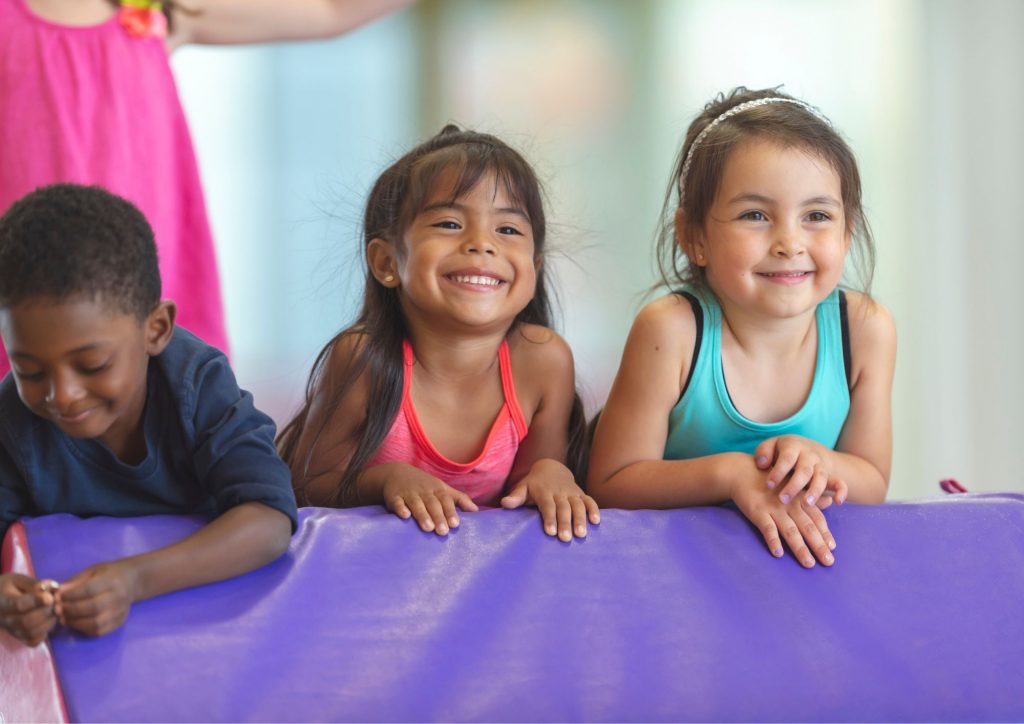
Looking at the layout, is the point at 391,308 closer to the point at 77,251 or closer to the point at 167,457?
the point at 167,457

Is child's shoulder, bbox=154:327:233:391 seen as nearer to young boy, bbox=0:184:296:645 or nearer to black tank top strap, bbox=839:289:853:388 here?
young boy, bbox=0:184:296:645

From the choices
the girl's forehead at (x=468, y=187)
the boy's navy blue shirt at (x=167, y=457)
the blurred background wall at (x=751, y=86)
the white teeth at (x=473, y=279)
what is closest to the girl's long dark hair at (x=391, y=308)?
the girl's forehead at (x=468, y=187)

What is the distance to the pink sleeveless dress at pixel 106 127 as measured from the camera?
75.6 inches

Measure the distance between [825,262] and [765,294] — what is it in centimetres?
9

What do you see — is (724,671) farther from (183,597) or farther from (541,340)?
(541,340)

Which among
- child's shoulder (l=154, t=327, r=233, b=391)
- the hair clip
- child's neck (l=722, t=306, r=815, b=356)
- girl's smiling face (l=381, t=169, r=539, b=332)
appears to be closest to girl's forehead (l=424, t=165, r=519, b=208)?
girl's smiling face (l=381, t=169, r=539, b=332)

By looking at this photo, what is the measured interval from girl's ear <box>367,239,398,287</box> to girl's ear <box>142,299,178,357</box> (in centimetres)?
51

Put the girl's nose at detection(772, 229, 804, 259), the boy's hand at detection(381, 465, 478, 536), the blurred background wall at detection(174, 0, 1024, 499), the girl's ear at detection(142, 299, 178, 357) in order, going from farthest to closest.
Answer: the blurred background wall at detection(174, 0, 1024, 499), the girl's nose at detection(772, 229, 804, 259), the boy's hand at detection(381, 465, 478, 536), the girl's ear at detection(142, 299, 178, 357)

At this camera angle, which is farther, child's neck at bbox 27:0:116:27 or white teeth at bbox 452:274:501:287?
child's neck at bbox 27:0:116:27

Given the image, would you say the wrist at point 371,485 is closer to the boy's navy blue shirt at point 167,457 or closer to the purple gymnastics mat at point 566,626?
the purple gymnastics mat at point 566,626

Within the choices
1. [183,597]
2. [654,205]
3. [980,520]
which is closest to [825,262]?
[980,520]

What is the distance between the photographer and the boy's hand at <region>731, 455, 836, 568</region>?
4.33ft

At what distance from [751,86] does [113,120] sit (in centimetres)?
229

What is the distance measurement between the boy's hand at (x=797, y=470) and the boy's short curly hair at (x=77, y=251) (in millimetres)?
713
